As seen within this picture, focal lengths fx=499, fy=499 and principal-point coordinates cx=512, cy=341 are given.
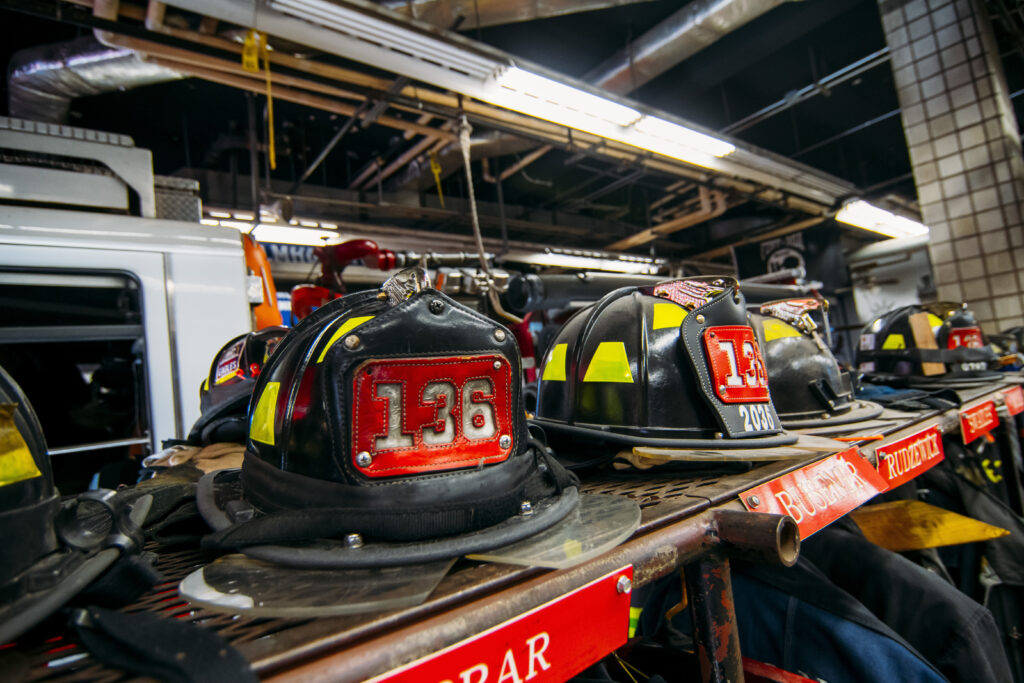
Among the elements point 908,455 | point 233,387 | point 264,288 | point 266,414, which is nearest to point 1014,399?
point 908,455

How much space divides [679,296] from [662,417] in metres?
0.34

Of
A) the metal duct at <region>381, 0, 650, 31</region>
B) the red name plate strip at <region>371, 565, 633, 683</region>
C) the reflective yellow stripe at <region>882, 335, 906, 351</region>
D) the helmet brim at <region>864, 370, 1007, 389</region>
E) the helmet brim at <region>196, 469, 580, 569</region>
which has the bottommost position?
the helmet brim at <region>864, 370, 1007, 389</region>

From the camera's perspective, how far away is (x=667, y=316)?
129 centimetres

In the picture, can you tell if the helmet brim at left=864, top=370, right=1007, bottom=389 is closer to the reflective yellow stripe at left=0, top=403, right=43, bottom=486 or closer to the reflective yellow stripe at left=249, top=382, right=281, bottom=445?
the reflective yellow stripe at left=249, top=382, right=281, bottom=445

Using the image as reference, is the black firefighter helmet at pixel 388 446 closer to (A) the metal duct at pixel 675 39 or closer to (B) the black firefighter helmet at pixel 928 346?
(B) the black firefighter helmet at pixel 928 346

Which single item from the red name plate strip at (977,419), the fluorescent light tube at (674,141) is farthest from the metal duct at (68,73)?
the red name plate strip at (977,419)

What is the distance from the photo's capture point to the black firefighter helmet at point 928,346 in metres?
3.03

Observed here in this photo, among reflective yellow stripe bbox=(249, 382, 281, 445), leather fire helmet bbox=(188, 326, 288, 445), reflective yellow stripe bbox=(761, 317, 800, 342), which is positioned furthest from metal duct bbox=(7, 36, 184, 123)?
reflective yellow stripe bbox=(761, 317, 800, 342)

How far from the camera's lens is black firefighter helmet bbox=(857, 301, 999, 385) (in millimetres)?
3025

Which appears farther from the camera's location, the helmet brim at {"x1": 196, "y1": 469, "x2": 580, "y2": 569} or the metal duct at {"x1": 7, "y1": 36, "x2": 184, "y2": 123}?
the metal duct at {"x1": 7, "y1": 36, "x2": 184, "y2": 123}

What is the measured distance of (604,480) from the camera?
1.21m

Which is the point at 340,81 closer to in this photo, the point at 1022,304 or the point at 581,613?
the point at 581,613

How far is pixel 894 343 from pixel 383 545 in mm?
3721

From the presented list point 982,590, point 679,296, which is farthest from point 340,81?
point 982,590
